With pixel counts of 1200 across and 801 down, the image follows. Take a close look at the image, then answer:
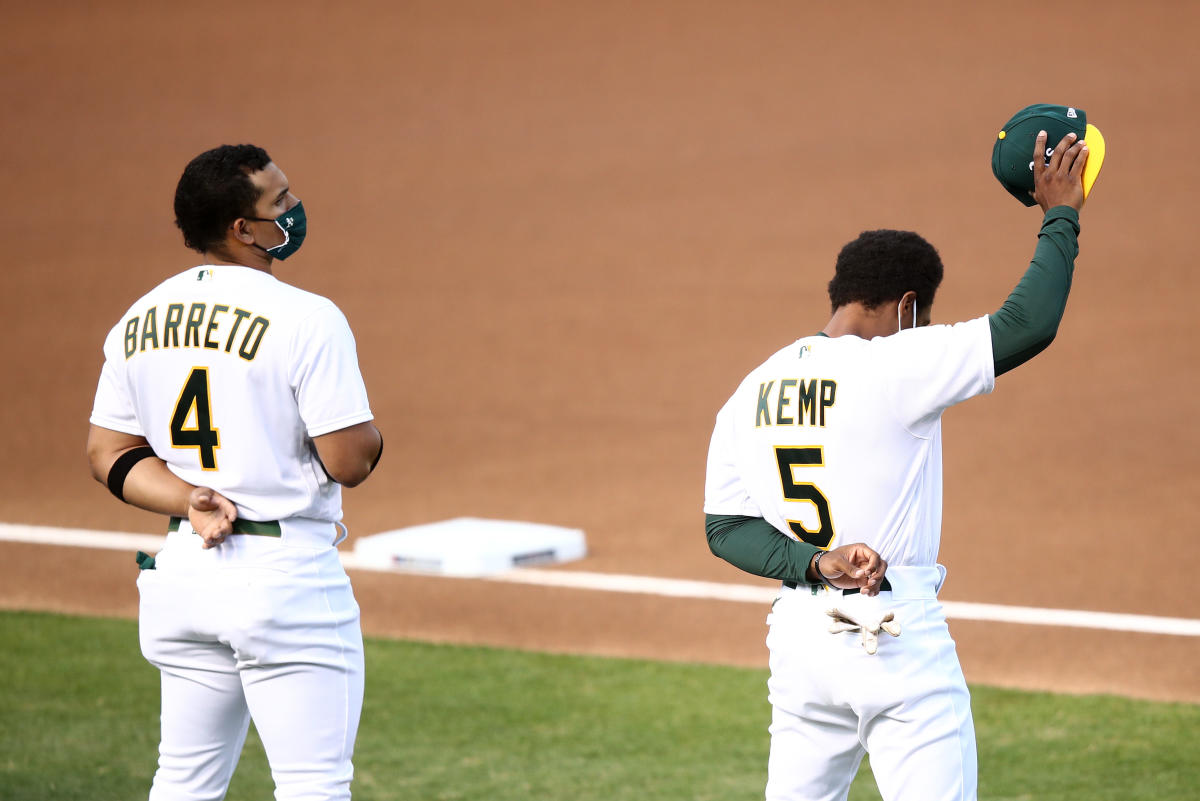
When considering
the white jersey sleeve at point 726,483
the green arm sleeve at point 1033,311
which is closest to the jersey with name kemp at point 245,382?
the white jersey sleeve at point 726,483

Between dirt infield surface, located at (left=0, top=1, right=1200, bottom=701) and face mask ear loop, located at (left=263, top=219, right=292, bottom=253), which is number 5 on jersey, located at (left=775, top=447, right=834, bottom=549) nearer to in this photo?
face mask ear loop, located at (left=263, top=219, right=292, bottom=253)

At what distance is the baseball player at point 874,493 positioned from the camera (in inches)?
119

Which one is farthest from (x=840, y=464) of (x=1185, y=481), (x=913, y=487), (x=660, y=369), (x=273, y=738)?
(x=660, y=369)

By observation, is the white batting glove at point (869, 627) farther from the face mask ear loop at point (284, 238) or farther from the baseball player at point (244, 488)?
the face mask ear loop at point (284, 238)

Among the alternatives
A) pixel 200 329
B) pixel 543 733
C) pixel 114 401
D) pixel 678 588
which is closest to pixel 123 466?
pixel 114 401

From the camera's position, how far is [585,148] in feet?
53.0

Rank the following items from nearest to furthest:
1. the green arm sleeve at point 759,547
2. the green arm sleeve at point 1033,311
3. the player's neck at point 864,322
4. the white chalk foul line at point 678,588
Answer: the green arm sleeve at point 1033,311 < the green arm sleeve at point 759,547 < the player's neck at point 864,322 < the white chalk foul line at point 678,588

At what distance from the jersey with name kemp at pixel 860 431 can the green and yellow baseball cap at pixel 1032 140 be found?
1.46ft

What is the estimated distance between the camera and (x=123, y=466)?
3350 mm

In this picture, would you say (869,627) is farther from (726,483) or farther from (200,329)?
(200,329)

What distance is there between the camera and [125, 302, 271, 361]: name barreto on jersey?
122 inches

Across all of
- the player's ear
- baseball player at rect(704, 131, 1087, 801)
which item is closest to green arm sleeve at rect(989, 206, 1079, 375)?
baseball player at rect(704, 131, 1087, 801)

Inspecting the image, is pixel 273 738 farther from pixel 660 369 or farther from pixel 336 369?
pixel 660 369

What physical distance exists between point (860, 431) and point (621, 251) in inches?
419
